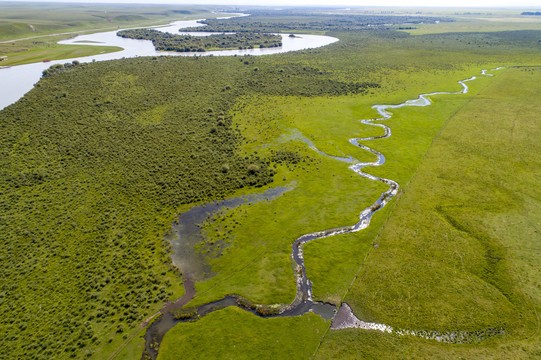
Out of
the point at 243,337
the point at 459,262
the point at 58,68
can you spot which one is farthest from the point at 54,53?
the point at 459,262

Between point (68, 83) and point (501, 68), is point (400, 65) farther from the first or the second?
point (68, 83)

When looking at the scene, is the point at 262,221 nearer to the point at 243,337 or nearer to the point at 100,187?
the point at 243,337

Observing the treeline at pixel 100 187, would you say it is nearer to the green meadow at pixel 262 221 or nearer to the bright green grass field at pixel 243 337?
the green meadow at pixel 262 221

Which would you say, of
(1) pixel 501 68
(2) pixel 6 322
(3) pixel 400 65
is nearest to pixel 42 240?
(2) pixel 6 322

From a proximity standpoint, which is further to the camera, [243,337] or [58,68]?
[58,68]

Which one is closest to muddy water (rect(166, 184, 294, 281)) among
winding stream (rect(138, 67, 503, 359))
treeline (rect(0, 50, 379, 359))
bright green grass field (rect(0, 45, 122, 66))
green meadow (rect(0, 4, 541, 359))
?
green meadow (rect(0, 4, 541, 359))

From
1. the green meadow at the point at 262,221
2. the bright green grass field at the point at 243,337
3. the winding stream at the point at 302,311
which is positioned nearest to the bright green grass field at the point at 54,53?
the green meadow at the point at 262,221
